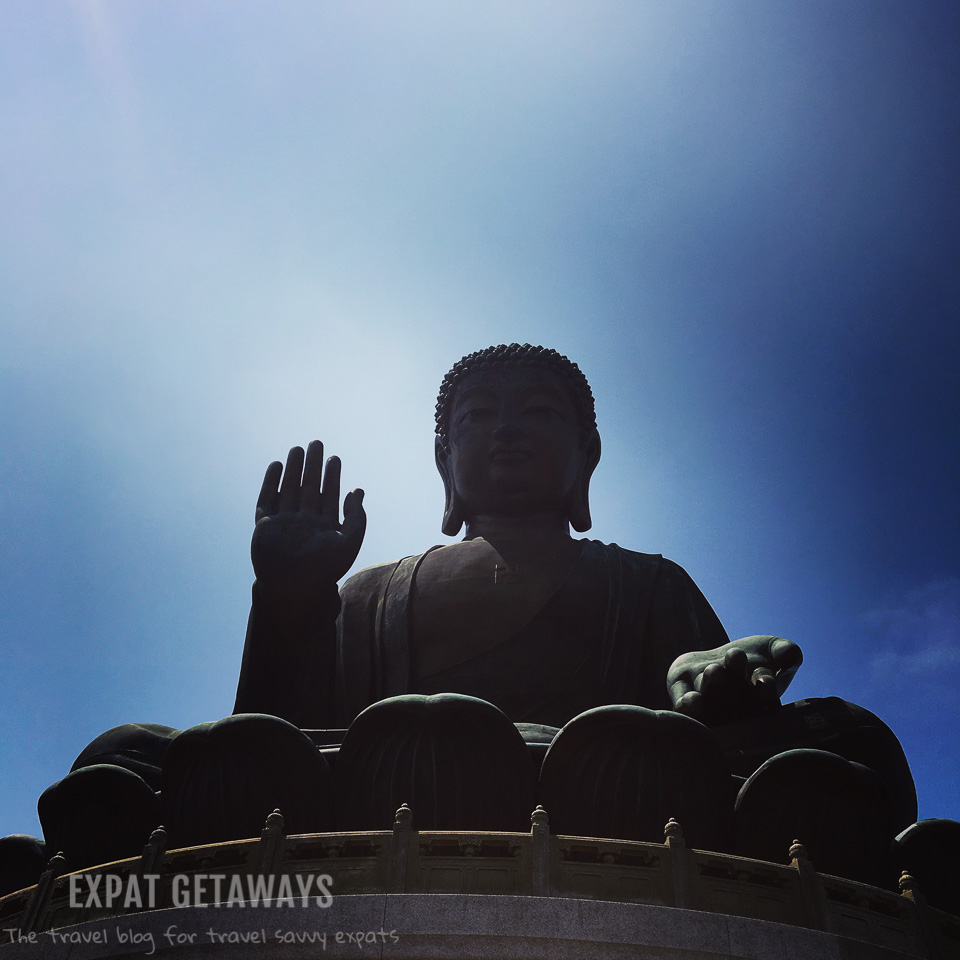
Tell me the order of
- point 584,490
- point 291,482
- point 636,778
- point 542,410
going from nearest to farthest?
point 636,778, point 291,482, point 542,410, point 584,490

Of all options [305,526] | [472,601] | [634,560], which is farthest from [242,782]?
[634,560]

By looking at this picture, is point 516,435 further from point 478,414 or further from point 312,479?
point 312,479

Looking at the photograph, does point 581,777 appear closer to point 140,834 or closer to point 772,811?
point 772,811

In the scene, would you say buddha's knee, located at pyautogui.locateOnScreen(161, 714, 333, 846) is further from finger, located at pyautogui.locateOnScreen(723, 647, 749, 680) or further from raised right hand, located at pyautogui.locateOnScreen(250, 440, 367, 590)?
finger, located at pyautogui.locateOnScreen(723, 647, 749, 680)

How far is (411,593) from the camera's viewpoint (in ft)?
28.1

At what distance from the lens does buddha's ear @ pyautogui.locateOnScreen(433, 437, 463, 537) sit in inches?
391

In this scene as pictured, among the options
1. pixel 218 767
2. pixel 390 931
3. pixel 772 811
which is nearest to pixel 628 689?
pixel 772 811

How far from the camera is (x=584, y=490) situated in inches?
398

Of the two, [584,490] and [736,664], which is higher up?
[584,490]

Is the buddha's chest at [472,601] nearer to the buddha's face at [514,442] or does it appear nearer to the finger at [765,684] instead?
the buddha's face at [514,442]

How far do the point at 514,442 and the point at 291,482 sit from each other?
2263 millimetres

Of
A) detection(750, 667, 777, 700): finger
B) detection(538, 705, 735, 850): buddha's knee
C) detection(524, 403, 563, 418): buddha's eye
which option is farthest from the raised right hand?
detection(750, 667, 777, 700): finger

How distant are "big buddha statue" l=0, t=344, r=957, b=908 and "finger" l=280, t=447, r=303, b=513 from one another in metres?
Result: 0.02

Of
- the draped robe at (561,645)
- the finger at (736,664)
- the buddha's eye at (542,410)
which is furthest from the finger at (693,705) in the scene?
the buddha's eye at (542,410)
